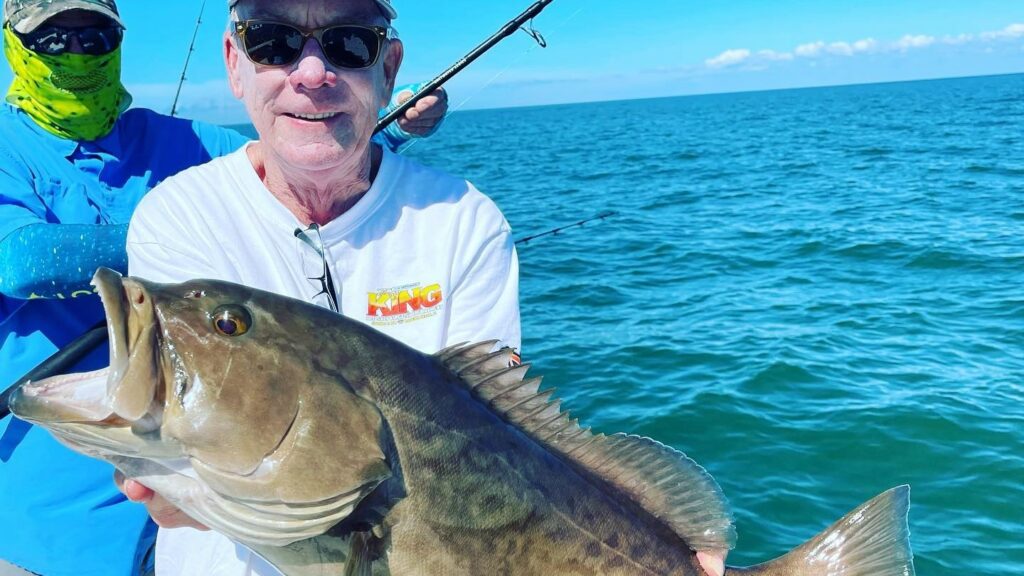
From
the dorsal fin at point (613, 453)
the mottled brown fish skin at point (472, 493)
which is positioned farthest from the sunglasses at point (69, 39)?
the dorsal fin at point (613, 453)

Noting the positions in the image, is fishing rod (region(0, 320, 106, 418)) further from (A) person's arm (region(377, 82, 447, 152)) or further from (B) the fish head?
(A) person's arm (region(377, 82, 447, 152))

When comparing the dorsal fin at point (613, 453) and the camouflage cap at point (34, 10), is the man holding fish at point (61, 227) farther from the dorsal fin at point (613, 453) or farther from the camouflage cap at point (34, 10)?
the dorsal fin at point (613, 453)

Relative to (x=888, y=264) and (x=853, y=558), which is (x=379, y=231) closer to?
(x=853, y=558)

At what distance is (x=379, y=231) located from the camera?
273cm

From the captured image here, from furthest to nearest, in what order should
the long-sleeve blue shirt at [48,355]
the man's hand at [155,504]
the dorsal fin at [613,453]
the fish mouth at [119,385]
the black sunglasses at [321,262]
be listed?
the long-sleeve blue shirt at [48,355] → the black sunglasses at [321,262] → the dorsal fin at [613,453] → the man's hand at [155,504] → the fish mouth at [119,385]

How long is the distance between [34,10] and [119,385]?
217cm

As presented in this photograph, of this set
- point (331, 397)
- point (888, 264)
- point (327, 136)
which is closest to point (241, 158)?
point (327, 136)

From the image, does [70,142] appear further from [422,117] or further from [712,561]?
[712,561]

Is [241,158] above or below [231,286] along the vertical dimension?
above

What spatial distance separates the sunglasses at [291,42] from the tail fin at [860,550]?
1934 millimetres

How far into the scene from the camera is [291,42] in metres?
2.50

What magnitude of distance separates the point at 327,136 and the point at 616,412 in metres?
6.11

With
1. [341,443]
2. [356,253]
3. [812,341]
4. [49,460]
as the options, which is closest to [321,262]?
[356,253]

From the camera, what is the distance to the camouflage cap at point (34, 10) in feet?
10.4
